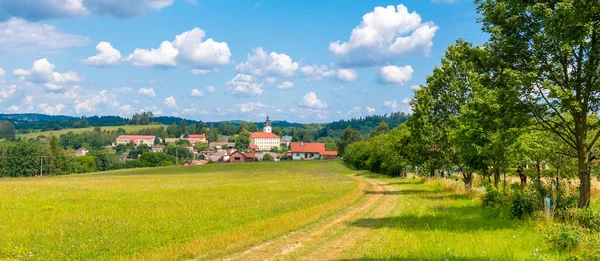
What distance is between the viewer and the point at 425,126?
40625 millimetres

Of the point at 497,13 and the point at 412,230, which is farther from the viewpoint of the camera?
the point at 497,13

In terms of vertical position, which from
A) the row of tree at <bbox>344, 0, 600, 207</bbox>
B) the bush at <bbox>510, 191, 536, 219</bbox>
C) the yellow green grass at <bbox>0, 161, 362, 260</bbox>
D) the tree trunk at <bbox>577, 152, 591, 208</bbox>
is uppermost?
the row of tree at <bbox>344, 0, 600, 207</bbox>

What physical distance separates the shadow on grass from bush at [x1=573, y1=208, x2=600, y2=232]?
2.18 meters

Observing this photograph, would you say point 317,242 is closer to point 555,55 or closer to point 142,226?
point 142,226

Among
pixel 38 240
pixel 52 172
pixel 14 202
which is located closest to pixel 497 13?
pixel 38 240

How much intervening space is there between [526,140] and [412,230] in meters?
10.7

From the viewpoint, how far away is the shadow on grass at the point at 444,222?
18.3 m

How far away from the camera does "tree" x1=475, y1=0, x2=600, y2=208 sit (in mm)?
16297

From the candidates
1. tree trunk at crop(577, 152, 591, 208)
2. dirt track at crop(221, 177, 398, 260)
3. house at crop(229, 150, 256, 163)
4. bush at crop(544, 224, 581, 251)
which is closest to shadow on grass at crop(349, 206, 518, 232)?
dirt track at crop(221, 177, 398, 260)

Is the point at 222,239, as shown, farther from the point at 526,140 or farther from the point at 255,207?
the point at 526,140

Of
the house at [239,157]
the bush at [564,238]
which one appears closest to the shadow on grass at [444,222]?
the bush at [564,238]

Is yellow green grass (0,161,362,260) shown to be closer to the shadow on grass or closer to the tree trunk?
the shadow on grass

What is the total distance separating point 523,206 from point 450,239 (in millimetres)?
6227

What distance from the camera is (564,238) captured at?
43.2ft
